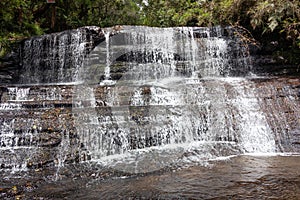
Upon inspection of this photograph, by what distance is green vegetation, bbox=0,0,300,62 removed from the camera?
8.07 meters

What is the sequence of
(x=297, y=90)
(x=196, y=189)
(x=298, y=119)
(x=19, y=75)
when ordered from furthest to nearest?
(x=19, y=75), (x=297, y=90), (x=298, y=119), (x=196, y=189)

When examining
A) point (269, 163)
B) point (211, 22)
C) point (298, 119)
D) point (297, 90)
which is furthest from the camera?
point (211, 22)

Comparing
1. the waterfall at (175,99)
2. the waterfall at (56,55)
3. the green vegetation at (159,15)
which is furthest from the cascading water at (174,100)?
the green vegetation at (159,15)

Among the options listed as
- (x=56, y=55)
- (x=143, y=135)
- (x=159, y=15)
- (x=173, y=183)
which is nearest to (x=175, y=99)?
(x=143, y=135)

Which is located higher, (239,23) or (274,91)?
(239,23)

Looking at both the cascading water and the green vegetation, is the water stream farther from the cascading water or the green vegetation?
the green vegetation

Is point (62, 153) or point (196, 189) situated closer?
point (196, 189)

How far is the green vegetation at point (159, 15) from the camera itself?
26.5 ft

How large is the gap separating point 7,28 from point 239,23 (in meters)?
10.2

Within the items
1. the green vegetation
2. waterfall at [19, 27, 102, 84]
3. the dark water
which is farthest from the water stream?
the green vegetation

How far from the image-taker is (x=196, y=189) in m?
3.25

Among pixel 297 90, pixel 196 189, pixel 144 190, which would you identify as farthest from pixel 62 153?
pixel 297 90

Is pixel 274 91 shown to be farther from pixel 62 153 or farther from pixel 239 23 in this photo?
pixel 62 153

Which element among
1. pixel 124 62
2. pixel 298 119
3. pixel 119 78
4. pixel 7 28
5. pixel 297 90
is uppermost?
pixel 7 28
